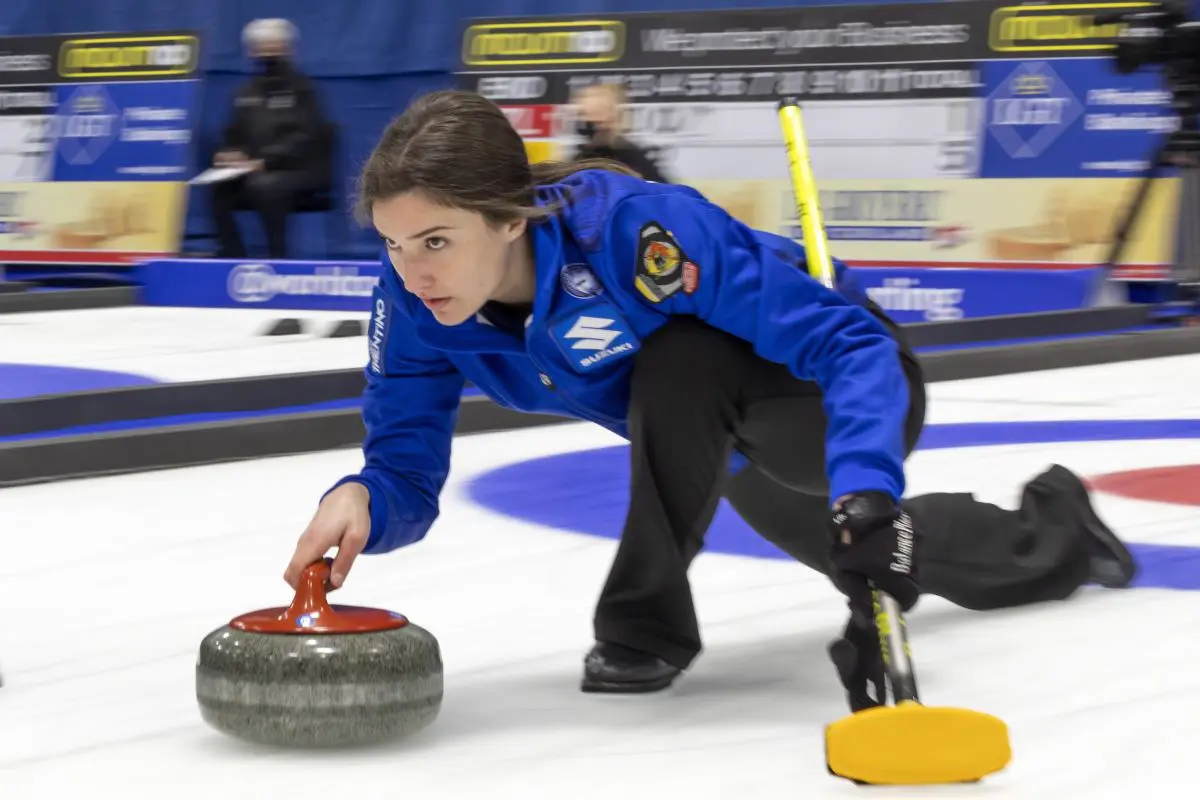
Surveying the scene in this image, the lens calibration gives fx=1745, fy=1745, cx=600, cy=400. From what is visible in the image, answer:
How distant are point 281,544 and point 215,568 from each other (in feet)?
0.59

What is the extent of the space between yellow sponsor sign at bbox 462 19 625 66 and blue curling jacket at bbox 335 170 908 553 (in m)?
5.63

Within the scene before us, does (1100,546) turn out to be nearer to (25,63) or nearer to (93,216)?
(93,216)

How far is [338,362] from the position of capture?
5.16 m

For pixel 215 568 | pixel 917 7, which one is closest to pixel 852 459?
pixel 215 568

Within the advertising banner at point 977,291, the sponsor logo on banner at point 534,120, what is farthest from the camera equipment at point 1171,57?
the sponsor logo on banner at point 534,120

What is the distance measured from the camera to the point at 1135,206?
5594mm

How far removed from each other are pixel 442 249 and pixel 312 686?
0.39 m

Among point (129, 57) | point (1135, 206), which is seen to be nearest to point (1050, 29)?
point (1135, 206)

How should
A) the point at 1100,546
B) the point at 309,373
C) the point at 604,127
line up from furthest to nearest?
the point at 604,127
the point at 309,373
the point at 1100,546

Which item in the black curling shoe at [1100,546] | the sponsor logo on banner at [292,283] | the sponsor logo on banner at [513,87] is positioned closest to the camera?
the black curling shoe at [1100,546]

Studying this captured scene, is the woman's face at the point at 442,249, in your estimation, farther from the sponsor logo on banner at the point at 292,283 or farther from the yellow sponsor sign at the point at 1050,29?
the sponsor logo on banner at the point at 292,283

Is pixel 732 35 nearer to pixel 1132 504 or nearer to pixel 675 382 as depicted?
pixel 1132 504

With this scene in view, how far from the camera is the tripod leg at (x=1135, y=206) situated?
543cm

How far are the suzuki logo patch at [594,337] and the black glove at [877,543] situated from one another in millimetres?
316
